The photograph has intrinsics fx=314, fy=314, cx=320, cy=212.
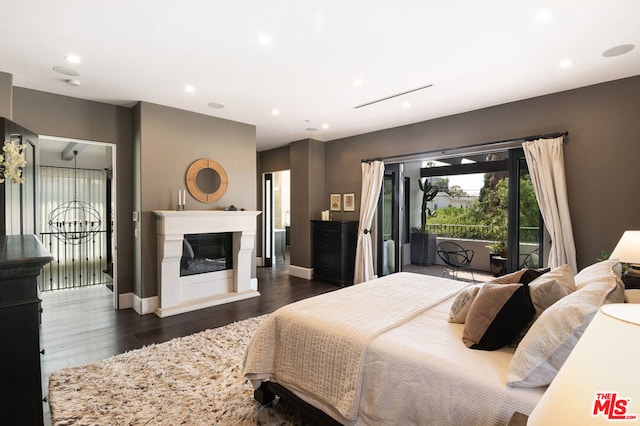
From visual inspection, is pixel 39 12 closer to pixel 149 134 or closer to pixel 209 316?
pixel 149 134

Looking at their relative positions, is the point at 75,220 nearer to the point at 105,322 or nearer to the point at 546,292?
the point at 105,322

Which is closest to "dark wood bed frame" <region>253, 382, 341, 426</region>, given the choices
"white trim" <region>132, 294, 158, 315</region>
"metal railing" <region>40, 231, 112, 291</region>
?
"white trim" <region>132, 294, 158, 315</region>

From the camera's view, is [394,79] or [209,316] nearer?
[394,79]

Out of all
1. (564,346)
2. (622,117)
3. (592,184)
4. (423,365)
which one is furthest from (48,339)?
(622,117)

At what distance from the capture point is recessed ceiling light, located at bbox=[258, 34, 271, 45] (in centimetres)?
261

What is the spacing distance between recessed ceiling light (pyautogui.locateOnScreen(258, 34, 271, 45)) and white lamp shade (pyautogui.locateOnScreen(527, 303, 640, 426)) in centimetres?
278

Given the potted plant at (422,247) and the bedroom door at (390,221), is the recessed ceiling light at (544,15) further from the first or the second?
the potted plant at (422,247)

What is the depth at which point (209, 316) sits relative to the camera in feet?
13.4

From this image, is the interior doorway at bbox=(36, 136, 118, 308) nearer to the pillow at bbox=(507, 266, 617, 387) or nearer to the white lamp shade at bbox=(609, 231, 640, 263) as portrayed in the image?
the pillow at bbox=(507, 266, 617, 387)

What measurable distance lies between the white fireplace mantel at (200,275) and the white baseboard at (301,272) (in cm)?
133

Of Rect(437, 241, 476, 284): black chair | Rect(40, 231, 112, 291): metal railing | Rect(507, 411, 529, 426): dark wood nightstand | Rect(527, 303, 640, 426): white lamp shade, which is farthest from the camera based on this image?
Rect(437, 241, 476, 284): black chair

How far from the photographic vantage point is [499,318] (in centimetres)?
164

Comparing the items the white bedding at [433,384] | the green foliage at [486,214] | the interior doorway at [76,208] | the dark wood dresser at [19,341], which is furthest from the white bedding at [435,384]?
the interior doorway at [76,208]

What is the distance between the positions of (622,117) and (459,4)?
2.61 meters
